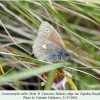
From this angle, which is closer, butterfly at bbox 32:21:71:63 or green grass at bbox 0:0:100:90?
butterfly at bbox 32:21:71:63

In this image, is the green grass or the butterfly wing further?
the green grass

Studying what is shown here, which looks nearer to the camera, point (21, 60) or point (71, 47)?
point (21, 60)

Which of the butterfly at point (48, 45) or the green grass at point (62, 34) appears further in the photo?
the green grass at point (62, 34)

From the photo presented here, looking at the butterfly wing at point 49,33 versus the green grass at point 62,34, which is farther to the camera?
the green grass at point 62,34

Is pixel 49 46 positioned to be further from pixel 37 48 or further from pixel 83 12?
pixel 83 12

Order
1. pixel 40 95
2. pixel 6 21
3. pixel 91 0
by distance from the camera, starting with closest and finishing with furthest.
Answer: pixel 40 95
pixel 91 0
pixel 6 21

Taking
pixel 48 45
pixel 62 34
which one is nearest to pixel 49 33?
pixel 48 45

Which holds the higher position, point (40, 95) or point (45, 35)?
point (45, 35)

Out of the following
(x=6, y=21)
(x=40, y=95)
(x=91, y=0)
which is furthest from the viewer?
(x=6, y=21)

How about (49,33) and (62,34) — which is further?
(62,34)

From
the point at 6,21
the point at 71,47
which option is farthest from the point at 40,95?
the point at 6,21

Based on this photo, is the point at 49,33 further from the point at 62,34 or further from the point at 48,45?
the point at 62,34
